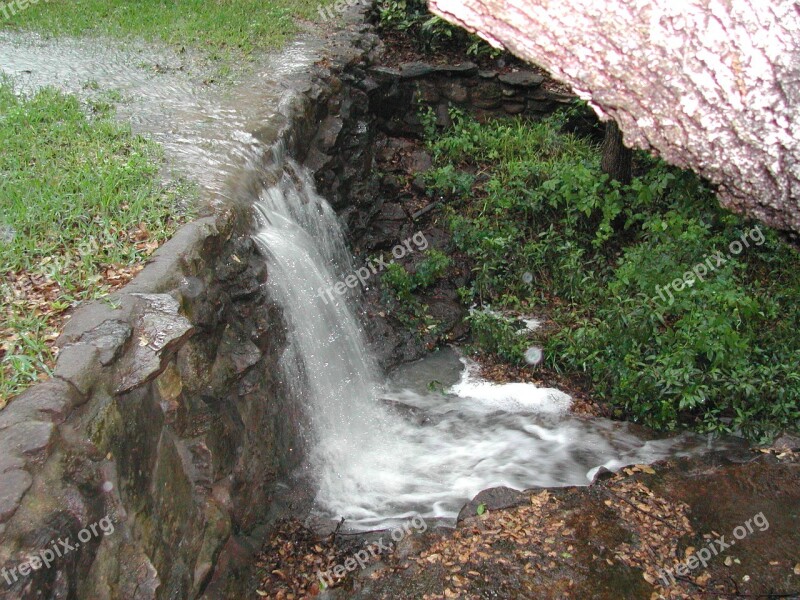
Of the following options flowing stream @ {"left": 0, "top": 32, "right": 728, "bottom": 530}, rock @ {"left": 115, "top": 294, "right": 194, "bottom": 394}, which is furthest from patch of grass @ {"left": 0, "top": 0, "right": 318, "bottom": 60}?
rock @ {"left": 115, "top": 294, "right": 194, "bottom": 394}

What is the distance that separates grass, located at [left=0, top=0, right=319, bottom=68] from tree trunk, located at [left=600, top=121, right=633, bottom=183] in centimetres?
392

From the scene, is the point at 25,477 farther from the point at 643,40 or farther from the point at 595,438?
the point at 595,438

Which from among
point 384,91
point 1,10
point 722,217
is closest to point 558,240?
point 722,217

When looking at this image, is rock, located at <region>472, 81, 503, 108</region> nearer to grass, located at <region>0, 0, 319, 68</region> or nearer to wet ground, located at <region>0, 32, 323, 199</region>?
wet ground, located at <region>0, 32, 323, 199</region>

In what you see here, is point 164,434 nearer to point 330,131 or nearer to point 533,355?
point 533,355

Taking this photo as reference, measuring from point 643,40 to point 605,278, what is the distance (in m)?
A: 5.64

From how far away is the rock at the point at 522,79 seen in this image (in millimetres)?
8578

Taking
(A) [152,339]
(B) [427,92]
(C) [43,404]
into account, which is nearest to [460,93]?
(B) [427,92]

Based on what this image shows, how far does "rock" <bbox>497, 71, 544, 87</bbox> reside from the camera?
28.1ft

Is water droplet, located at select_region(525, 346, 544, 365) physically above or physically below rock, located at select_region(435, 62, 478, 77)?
below

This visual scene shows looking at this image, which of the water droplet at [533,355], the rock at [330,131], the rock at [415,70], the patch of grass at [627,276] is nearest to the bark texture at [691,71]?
the patch of grass at [627,276]

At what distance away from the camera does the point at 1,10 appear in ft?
28.6

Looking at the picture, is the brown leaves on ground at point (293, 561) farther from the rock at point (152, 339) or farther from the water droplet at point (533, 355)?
the water droplet at point (533, 355)

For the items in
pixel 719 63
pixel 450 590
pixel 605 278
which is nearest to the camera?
pixel 719 63
